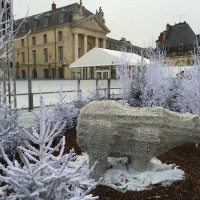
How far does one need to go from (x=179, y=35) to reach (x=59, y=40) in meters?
17.7

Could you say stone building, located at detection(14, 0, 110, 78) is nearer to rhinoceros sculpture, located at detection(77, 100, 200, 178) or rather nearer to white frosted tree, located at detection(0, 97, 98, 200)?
rhinoceros sculpture, located at detection(77, 100, 200, 178)

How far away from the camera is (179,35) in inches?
1683

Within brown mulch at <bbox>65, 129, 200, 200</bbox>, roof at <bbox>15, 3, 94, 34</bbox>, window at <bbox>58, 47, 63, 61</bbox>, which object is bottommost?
brown mulch at <bbox>65, 129, 200, 200</bbox>

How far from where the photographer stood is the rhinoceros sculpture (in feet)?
12.7

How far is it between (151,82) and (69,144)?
3970mm

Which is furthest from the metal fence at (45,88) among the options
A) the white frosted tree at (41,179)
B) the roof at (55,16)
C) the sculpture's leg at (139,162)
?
the roof at (55,16)

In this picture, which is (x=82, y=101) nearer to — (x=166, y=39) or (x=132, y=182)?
(x=132, y=182)

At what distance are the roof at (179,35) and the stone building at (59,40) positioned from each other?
9.72m

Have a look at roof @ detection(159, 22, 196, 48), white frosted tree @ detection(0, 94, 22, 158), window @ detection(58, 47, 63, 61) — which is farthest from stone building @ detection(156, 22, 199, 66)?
white frosted tree @ detection(0, 94, 22, 158)

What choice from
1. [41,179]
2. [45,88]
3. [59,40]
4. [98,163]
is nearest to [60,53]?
[59,40]

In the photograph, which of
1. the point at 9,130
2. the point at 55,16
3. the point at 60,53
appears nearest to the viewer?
the point at 9,130

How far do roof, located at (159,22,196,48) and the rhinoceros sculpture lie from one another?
38764mm

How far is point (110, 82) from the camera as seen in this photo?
14.1 m

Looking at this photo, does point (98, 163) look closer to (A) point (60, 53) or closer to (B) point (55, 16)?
(A) point (60, 53)
